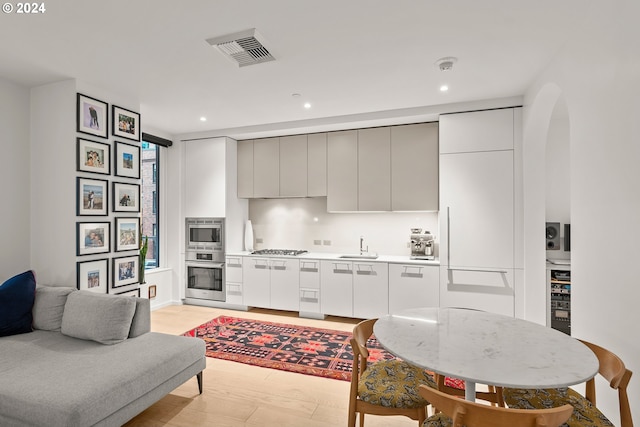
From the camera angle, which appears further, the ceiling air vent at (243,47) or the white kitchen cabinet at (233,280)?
the white kitchen cabinet at (233,280)

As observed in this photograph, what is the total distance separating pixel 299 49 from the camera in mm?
2549

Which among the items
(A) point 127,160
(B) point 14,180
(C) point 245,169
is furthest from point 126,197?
(C) point 245,169

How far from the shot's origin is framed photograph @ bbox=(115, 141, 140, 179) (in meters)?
3.54

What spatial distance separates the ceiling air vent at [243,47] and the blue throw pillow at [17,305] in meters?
2.48

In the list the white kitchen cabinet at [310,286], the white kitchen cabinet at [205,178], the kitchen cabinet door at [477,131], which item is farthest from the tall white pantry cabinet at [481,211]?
the white kitchen cabinet at [205,178]

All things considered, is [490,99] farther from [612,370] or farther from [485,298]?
[612,370]

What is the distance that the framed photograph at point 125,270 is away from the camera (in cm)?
352

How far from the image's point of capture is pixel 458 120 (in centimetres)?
383

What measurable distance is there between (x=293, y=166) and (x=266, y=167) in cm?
45

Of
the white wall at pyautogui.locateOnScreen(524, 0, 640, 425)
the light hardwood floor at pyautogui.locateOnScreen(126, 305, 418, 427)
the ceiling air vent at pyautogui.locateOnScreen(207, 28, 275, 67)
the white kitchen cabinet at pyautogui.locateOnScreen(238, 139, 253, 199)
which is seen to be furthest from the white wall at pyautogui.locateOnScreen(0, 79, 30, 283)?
the white wall at pyautogui.locateOnScreen(524, 0, 640, 425)

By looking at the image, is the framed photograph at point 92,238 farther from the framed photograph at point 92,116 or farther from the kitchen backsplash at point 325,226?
the kitchen backsplash at point 325,226

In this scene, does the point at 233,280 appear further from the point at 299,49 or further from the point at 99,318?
the point at 299,49

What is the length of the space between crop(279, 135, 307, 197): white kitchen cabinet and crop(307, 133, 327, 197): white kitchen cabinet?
62 millimetres

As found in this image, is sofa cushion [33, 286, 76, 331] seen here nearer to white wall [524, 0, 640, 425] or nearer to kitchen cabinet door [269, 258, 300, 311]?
kitchen cabinet door [269, 258, 300, 311]
